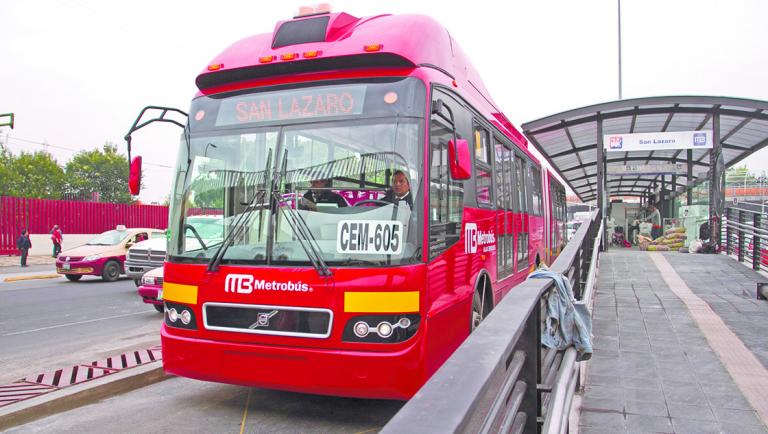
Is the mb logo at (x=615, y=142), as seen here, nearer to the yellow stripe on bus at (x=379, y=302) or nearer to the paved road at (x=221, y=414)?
the paved road at (x=221, y=414)

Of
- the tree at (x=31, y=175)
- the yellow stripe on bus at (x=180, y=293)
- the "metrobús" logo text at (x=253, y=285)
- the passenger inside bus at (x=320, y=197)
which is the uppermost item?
the tree at (x=31, y=175)

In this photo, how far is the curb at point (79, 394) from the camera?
4891mm

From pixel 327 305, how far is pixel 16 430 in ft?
9.40

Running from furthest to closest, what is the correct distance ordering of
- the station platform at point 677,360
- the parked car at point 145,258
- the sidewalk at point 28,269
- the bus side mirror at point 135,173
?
the sidewalk at point 28,269 → the parked car at point 145,258 → the bus side mirror at point 135,173 → the station platform at point 677,360

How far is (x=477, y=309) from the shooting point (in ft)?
19.6

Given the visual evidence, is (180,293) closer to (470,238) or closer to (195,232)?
(195,232)

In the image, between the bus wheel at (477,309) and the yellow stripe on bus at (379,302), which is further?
the bus wheel at (477,309)

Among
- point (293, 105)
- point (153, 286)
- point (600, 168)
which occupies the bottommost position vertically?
point (153, 286)

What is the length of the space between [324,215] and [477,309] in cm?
222

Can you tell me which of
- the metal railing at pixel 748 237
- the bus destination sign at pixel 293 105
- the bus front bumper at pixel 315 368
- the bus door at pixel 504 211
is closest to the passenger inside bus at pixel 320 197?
the bus destination sign at pixel 293 105

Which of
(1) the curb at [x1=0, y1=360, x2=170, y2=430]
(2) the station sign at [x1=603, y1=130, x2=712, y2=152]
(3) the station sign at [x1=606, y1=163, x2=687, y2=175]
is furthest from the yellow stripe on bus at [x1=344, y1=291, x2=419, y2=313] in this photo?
(3) the station sign at [x1=606, y1=163, x2=687, y2=175]

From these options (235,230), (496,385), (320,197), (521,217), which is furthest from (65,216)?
(496,385)

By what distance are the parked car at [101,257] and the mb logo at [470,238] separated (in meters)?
14.0

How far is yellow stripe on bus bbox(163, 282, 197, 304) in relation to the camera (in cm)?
484
